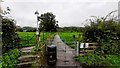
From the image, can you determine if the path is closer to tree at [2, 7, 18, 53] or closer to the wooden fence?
the wooden fence

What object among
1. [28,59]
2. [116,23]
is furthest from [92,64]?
[116,23]

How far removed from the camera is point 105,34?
51.9 ft

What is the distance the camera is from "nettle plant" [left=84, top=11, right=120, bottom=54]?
1551cm

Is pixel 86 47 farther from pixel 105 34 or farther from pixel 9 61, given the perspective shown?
pixel 9 61

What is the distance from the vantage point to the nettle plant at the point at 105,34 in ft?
50.9

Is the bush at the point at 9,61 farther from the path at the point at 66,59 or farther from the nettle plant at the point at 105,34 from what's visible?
the nettle plant at the point at 105,34

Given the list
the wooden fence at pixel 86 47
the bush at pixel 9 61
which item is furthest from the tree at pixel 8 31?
the wooden fence at pixel 86 47

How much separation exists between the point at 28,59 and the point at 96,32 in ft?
19.8

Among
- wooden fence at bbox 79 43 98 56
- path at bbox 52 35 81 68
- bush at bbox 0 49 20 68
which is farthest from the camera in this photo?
wooden fence at bbox 79 43 98 56

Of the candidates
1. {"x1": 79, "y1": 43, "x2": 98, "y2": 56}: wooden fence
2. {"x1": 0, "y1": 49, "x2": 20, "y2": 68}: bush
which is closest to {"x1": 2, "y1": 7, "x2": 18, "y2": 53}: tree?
{"x1": 0, "y1": 49, "x2": 20, "y2": 68}: bush

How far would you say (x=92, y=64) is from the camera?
38.7ft

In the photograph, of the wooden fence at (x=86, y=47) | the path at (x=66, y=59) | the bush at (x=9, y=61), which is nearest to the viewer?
the bush at (x=9, y=61)

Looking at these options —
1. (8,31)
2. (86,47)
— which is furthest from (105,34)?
(8,31)

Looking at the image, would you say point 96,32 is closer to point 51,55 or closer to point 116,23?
point 116,23
